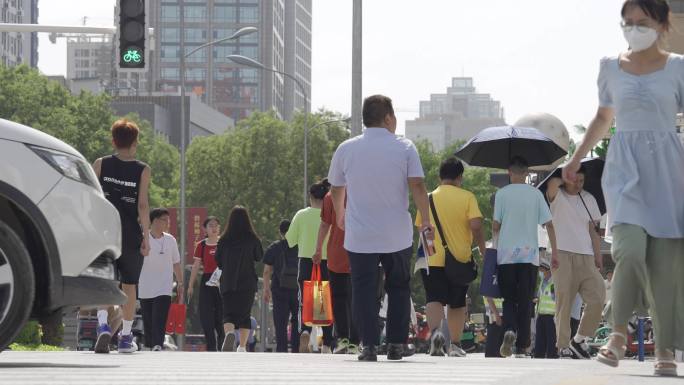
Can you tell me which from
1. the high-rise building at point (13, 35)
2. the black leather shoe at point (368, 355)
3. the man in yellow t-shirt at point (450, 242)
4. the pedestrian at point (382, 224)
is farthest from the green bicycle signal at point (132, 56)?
the high-rise building at point (13, 35)

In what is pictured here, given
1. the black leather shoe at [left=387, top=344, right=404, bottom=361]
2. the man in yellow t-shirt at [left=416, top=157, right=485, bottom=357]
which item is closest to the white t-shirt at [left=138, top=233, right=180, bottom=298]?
the man in yellow t-shirt at [left=416, top=157, right=485, bottom=357]

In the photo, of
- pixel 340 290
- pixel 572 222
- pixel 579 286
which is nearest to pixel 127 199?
pixel 340 290

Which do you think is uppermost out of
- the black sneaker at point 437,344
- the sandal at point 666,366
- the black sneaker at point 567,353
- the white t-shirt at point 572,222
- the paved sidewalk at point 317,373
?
the white t-shirt at point 572,222

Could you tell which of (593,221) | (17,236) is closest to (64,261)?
(17,236)

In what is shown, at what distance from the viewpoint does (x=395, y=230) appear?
11.8 meters

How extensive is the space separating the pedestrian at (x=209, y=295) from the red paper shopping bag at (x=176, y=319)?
3.79 ft

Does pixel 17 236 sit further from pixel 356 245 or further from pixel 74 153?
pixel 356 245

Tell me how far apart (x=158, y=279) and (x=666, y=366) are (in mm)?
10240

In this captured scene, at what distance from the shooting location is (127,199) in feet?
44.5

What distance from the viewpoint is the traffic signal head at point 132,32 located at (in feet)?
72.8

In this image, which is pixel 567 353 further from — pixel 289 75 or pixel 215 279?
pixel 289 75

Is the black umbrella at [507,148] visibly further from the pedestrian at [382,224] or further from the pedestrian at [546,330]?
the pedestrian at [382,224]

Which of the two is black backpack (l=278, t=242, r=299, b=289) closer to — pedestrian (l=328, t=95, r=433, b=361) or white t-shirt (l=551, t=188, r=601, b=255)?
white t-shirt (l=551, t=188, r=601, b=255)

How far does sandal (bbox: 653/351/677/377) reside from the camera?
29.3ft
